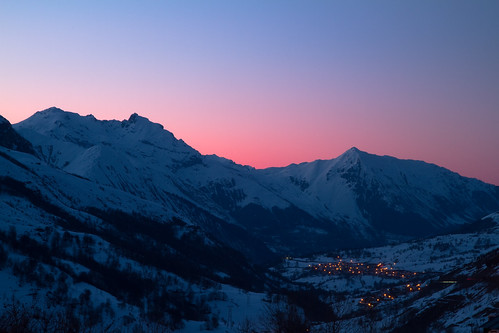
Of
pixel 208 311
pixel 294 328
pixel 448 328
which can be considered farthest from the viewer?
pixel 208 311

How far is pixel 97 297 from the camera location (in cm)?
14962

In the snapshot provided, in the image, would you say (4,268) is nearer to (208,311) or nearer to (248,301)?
(208,311)

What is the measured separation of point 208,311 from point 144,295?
25.9m

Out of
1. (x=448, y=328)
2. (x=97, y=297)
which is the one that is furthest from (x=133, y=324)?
(x=448, y=328)

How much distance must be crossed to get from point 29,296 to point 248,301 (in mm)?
83229

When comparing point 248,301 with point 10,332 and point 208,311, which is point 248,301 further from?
point 10,332

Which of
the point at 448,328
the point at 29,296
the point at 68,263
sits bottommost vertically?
the point at 448,328

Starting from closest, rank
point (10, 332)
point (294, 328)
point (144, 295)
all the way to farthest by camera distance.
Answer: point (10, 332) < point (294, 328) < point (144, 295)

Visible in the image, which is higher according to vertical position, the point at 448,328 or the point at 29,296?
the point at 29,296

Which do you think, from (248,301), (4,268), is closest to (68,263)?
(4,268)

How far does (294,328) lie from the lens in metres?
59.2

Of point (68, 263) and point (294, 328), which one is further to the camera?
point (68, 263)

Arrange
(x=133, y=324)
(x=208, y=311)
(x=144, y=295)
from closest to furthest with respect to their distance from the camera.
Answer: (x=133, y=324), (x=208, y=311), (x=144, y=295)

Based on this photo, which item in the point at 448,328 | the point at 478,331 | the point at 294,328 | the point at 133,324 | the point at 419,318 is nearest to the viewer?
the point at 294,328
